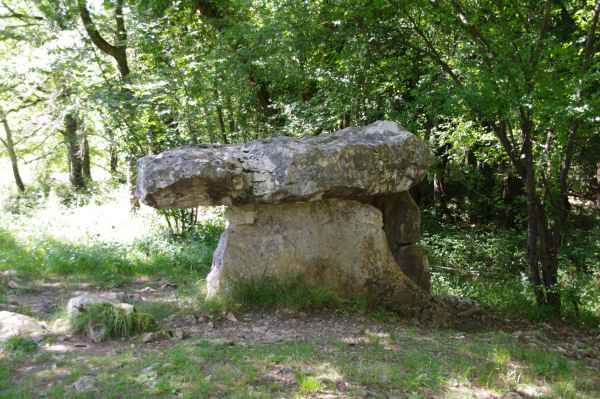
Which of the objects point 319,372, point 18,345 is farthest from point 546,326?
point 18,345

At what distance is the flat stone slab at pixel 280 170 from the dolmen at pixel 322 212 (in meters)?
0.01

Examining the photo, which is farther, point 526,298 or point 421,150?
point 526,298

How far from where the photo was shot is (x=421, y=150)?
5676 millimetres

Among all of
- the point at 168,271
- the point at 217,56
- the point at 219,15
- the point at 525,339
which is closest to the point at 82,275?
the point at 168,271

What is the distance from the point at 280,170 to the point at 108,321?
7.64 feet

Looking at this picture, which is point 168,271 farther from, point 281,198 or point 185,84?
point 185,84

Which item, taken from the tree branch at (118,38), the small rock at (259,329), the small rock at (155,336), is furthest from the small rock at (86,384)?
the tree branch at (118,38)

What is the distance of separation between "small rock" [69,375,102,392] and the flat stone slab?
76.6 inches

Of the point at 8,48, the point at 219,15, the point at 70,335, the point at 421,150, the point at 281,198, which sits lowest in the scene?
the point at 70,335

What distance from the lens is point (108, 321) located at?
13.9ft

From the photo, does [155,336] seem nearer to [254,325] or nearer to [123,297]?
[254,325]

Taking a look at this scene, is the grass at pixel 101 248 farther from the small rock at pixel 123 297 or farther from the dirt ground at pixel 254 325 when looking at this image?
the small rock at pixel 123 297

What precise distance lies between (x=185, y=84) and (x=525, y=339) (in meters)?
7.01

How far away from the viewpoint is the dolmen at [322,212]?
4.99m
